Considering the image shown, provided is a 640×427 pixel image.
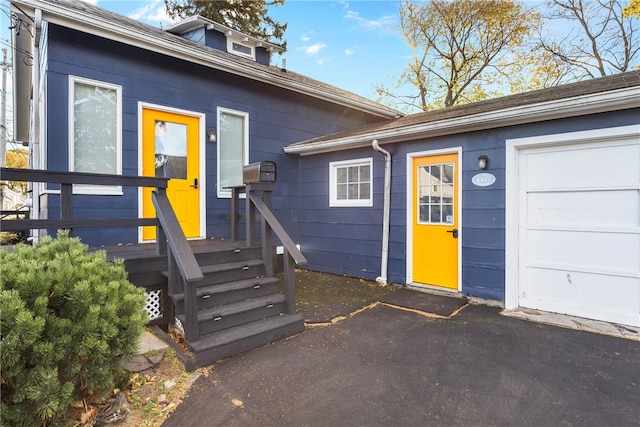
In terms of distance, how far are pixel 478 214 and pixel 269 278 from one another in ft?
9.17

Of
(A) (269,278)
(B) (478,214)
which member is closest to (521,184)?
(B) (478,214)

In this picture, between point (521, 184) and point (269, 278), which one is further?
point (521, 184)

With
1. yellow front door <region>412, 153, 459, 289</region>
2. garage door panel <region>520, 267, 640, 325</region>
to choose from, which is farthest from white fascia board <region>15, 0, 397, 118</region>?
garage door panel <region>520, 267, 640, 325</region>

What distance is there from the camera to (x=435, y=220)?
4.82 metres

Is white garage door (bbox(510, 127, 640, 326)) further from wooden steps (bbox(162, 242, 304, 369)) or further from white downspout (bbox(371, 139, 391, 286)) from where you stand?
wooden steps (bbox(162, 242, 304, 369))

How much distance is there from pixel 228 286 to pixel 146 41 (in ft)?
11.6

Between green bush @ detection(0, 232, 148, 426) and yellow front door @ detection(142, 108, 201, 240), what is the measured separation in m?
2.82

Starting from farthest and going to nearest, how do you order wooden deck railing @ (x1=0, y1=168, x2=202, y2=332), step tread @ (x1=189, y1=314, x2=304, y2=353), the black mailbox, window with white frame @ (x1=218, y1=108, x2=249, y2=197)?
1. window with white frame @ (x1=218, y1=108, x2=249, y2=197)
2. the black mailbox
3. step tread @ (x1=189, y1=314, x2=304, y2=353)
4. wooden deck railing @ (x1=0, y1=168, x2=202, y2=332)

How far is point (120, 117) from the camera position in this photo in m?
4.50

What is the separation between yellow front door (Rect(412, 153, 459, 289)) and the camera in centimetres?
462

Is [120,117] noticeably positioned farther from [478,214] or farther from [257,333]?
[478,214]

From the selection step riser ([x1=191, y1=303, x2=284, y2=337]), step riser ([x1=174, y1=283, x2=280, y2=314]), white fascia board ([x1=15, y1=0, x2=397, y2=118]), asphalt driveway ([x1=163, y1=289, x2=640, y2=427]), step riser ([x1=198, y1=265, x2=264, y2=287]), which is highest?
white fascia board ([x1=15, y1=0, x2=397, y2=118])

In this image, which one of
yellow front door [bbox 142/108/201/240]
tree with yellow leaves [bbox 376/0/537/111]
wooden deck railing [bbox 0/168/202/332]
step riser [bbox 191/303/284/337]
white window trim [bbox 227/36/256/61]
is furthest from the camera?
tree with yellow leaves [bbox 376/0/537/111]

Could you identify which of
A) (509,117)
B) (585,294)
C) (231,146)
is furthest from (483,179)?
(231,146)
